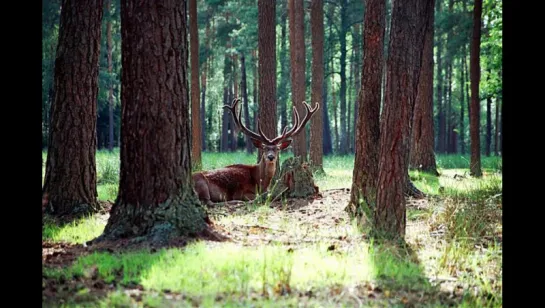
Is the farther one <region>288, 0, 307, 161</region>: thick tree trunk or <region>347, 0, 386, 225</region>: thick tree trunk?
<region>288, 0, 307, 161</region>: thick tree trunk

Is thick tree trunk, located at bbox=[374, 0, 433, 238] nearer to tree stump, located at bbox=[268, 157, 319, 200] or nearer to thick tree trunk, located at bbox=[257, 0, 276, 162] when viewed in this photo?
tree stump, located at bbox=[268, 157, 319, 200]

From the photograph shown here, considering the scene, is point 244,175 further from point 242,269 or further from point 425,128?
point 425,128

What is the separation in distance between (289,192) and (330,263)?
567cm

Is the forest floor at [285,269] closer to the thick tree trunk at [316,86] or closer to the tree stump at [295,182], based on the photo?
the tree stump at [295,182]

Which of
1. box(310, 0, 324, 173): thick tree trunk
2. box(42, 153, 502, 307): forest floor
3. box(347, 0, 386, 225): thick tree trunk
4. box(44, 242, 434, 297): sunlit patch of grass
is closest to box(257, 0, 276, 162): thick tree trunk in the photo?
box(310, 0, 324, 173): thick tree trunk

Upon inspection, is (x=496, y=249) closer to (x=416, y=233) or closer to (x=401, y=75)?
(x=416, y=233)

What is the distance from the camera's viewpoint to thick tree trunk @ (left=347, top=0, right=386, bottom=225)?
9.09 metres

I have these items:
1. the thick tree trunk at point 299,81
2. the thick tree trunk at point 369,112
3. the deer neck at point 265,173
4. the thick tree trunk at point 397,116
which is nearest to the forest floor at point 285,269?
the thick tree trunk at point 397,116

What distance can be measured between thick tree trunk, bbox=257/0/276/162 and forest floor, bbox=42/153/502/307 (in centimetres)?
720

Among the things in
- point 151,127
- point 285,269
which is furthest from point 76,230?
point 285,269

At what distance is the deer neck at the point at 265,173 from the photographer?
12.0 m
